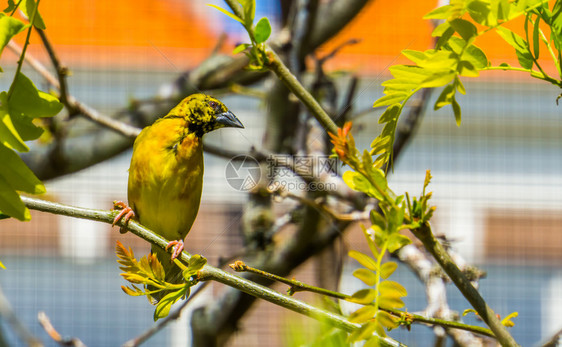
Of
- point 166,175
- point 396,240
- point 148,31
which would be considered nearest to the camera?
point 396,240

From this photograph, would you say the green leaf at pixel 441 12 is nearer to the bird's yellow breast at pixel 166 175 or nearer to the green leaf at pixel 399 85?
the green leaf at pixel 399 85

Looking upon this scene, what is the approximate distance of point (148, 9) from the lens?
188 inches

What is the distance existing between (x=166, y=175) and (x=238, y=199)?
238 centimetres

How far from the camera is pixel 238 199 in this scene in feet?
12.9

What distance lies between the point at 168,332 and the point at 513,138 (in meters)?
2.94

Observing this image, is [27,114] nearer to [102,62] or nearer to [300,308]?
[300,308]

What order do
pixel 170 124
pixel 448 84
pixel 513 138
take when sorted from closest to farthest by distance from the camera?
pixel 448 84 < pixel 170 124 < pixel 513 138

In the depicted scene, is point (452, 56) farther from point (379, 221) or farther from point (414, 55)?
point (379, 221)

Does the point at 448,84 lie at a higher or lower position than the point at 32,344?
higher

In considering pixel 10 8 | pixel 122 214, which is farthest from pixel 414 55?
pixel 122 214

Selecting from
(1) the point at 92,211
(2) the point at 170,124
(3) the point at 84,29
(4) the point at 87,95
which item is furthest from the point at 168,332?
(1) the point at 92,211

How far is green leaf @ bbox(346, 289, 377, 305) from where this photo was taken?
0.47 metres

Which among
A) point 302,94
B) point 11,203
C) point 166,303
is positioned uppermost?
point 302,94

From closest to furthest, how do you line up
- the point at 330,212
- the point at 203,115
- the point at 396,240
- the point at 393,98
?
the point at 396,240 < the point at 393,98 < the point at 330,212 < the point at 203,115
